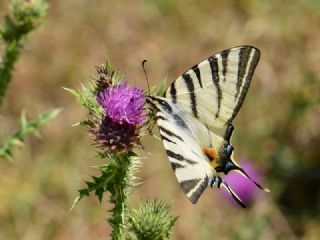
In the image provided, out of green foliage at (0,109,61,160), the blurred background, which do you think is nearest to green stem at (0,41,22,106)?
green foliage at (0,109,61,160)

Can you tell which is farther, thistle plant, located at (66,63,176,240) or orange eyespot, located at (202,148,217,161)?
orange eyespot, located at (202,148,217,161)

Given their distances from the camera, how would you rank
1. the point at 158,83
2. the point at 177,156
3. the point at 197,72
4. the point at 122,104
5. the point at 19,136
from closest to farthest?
the point at 177,156, the point at 122,104, the point at 197,72, the point at 19,136, the point at 158,83

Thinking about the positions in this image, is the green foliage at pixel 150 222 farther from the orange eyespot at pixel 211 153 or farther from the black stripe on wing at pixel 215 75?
the black stripe on wing at pixel 215 75

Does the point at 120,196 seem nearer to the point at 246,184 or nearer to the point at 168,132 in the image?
the point at 168,132

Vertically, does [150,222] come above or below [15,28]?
below

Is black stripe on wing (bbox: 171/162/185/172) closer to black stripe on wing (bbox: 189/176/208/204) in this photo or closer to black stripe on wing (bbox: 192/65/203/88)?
black stripe on wing (bbox: 189/176/208/204)

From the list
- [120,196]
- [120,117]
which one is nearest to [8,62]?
[120,117]
